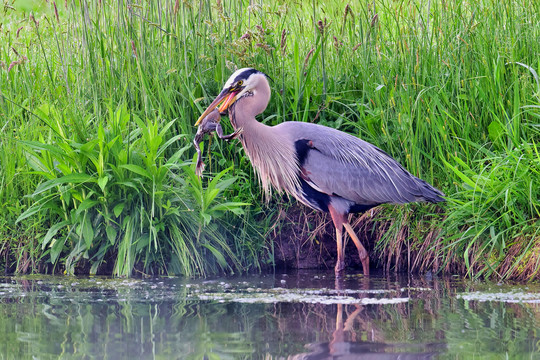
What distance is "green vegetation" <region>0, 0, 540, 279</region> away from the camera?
472 cm

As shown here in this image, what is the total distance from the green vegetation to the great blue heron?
244mm

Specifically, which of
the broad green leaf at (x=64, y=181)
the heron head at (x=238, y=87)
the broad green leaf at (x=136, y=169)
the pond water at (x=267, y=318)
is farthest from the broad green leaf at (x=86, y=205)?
the heron head at (x=238, y=87)

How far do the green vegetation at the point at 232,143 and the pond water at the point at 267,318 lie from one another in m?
0.34

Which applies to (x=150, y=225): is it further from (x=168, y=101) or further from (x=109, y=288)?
(x=168, y=101)

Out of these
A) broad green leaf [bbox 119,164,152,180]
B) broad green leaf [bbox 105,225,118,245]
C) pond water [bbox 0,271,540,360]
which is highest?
broad green leaf [bbox 119,164,152,180]

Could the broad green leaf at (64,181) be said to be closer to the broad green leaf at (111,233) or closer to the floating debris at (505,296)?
the broad green leaf at (111,233)

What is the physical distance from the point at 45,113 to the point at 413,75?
2834 mm

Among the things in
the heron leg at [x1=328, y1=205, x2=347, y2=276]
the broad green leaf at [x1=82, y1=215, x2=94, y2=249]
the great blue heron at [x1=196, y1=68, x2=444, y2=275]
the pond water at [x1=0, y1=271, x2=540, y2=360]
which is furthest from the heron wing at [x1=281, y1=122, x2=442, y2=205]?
the broad green leaf at [x1=82, y1=215, x2=94, y2=249]

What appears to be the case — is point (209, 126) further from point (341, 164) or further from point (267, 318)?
point (267, 318)

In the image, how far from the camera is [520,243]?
4.57 meters

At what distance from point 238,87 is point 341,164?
0.97 meters

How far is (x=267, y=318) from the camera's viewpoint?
3.44 meters

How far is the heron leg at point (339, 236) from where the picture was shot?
5.04m

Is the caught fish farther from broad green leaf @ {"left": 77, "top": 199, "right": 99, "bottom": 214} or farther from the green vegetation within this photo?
broad green leaf @ {"left": 77, "top": 199, "right": 99, "bottom": 214}
